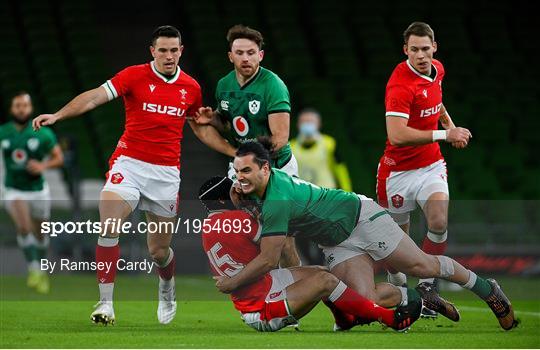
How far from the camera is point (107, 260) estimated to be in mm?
8641

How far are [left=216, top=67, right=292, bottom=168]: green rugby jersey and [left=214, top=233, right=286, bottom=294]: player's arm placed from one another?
1387mm

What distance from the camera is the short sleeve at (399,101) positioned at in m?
8.76

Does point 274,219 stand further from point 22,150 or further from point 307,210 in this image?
point 22,150

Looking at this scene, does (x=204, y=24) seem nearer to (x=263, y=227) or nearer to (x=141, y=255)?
(x=141, y=255)

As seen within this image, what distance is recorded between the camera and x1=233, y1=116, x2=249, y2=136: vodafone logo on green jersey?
8820 millimetres

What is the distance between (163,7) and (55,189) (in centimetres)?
536

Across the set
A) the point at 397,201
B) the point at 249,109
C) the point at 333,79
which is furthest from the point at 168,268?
the point at 333,79

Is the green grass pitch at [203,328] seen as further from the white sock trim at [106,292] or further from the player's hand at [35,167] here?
the player's hand at [35,167]

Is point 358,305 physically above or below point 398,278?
above

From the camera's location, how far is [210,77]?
1830 centimetres

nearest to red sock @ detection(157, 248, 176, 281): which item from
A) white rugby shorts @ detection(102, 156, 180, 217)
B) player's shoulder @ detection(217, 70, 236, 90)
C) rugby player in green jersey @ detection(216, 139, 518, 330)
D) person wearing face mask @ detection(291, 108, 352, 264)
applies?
white rugby shorts @ detection(102, 156, 180, 217)

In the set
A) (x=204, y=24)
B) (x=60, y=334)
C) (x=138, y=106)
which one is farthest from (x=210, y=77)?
(x=60, y=334)

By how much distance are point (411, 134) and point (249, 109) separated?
1147 millimetres

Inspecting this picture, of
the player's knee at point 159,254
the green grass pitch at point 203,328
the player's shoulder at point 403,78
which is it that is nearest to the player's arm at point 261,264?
the green grass pitch at point 203,328
